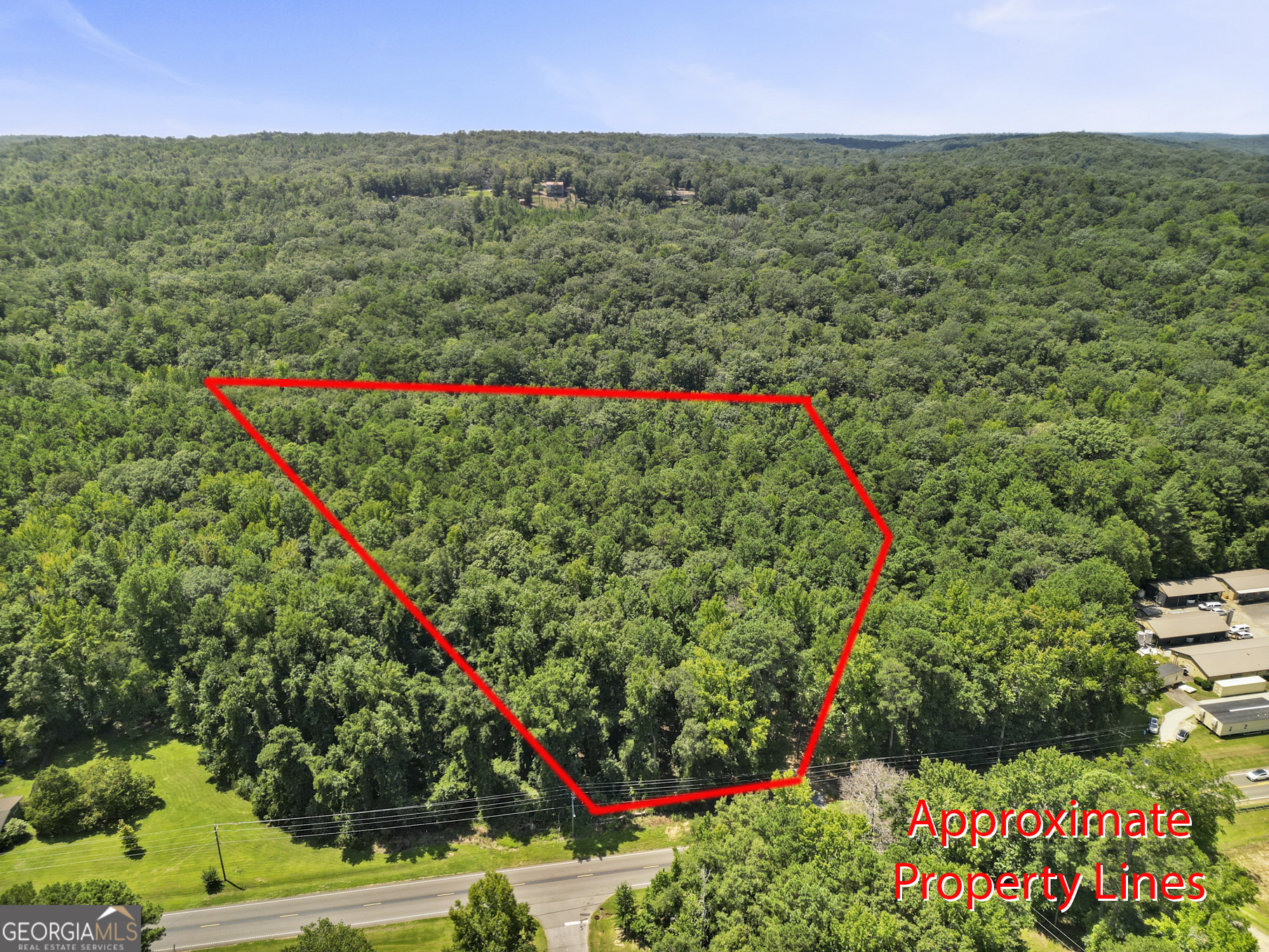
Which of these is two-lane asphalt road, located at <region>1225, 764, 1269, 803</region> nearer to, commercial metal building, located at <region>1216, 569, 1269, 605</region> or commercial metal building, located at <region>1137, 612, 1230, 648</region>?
commercial metal building, located at <region>1137, 612, 1230, 648</region>

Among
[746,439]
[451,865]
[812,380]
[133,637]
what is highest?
[812,380]

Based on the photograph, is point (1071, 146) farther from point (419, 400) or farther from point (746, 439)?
point (419, 400)

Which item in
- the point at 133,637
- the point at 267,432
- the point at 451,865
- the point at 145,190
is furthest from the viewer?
the point at 145,190

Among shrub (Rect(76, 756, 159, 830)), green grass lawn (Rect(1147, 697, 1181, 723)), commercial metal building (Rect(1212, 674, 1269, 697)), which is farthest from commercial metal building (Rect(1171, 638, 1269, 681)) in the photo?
shrub (Rect(76, 756, 159, 830))

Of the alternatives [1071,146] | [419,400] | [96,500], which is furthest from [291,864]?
[1071,146]

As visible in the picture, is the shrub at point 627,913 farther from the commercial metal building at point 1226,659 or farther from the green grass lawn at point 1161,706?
the commercial metal building at point 1226,659

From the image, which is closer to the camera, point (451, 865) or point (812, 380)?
point (451, 865)
